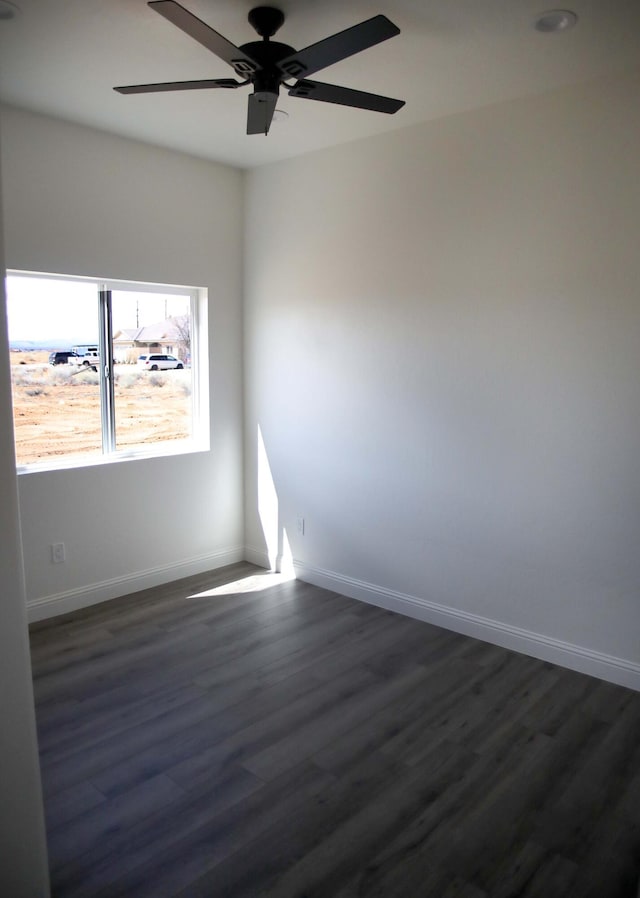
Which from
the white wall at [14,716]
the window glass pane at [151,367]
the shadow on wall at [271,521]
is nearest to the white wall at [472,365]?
the shadow on wall at [271,521]

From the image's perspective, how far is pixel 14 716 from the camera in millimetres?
1649

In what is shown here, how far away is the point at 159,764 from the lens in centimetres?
255

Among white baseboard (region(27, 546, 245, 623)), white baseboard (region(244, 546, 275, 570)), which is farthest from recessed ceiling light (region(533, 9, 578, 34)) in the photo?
white baseboard (region(27, 546, 245, 623))

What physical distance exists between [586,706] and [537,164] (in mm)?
2635

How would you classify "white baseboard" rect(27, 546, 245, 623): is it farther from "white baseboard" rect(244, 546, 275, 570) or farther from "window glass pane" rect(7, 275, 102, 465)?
"window glass pane" rect(7, 275, 102, 465)

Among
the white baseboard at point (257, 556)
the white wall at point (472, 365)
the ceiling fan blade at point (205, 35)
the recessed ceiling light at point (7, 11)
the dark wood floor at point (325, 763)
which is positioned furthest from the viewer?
the white baseboard at point (257, 556)

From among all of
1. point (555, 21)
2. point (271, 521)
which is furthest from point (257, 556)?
point (555, 21)

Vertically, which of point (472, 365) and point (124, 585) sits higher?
point (472, 365)

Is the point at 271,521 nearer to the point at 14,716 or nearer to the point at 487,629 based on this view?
the point at 487,629

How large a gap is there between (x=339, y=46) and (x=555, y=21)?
37.6 inches

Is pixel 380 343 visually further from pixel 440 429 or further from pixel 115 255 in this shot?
pixel 115 255

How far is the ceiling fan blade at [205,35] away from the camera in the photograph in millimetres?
1846

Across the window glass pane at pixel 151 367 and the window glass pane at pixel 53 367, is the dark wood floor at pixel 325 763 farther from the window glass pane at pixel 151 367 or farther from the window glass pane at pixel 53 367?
the window glass pane at pixel 151 367

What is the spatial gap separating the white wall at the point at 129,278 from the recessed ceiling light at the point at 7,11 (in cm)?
110
